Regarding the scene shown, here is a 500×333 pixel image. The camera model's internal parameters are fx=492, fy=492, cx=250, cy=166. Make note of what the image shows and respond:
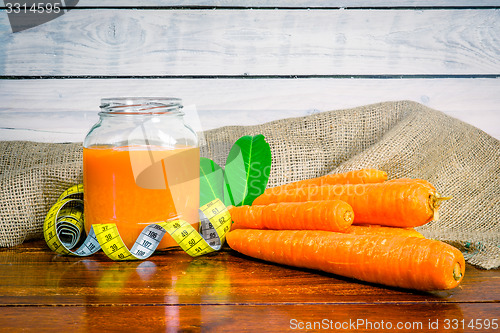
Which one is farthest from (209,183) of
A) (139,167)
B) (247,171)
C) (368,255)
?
(368,255)

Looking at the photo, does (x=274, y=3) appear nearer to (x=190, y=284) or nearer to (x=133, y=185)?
(x=133, y=185)

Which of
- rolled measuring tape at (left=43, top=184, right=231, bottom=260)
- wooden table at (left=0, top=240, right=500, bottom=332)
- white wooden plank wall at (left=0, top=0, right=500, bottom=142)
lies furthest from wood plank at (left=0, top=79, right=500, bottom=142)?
wooden table at (left=0, top=240, right=500, bottom=332)

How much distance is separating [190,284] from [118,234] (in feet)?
0.76

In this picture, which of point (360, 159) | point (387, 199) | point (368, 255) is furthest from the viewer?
point (360, 159)

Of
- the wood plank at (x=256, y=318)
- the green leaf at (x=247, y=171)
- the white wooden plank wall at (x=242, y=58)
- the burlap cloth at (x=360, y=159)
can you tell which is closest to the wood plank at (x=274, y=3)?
the white wooden plank wall at (x=242, y=58)

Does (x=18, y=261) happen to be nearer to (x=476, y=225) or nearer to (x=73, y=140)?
(x=73, y=140)

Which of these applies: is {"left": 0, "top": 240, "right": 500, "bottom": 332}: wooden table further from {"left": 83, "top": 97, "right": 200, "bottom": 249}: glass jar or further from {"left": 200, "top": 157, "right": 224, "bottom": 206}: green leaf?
A: {"left": 200, "top": 157, "right": 224, "bottom": 206}: green leaf

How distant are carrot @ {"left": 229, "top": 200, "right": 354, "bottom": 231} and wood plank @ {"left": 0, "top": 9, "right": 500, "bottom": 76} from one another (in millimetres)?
779

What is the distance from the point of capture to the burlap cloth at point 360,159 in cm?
121

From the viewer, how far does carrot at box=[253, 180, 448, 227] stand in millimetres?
934

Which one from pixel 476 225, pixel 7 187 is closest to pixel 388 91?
pixel 476 225

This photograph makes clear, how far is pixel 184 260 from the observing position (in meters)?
1.04

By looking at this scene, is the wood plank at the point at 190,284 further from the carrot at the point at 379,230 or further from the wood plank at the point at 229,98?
the wood plank at the point at 229,98

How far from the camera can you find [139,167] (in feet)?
3.35
